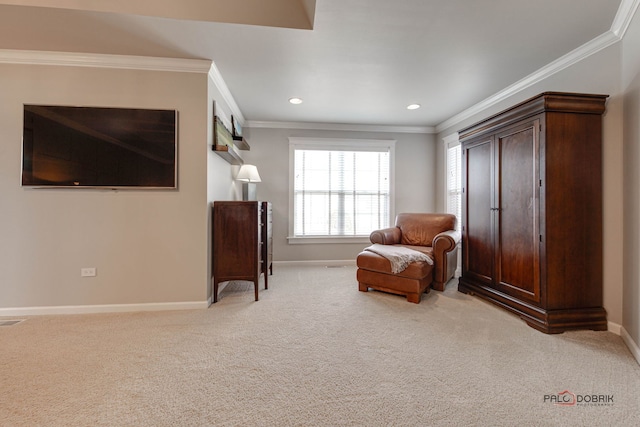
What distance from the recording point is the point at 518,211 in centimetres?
253

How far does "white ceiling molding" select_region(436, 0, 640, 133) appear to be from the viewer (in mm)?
1984

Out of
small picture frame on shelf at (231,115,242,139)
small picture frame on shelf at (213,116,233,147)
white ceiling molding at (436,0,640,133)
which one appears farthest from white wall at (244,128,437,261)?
small picture frame on shelf at (213,116,233,147)

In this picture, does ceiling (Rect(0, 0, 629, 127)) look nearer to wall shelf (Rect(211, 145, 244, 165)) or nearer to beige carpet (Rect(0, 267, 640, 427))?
wall shelf (Rect(211, 145, 244, 165))

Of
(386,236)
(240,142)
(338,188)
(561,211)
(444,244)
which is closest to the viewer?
(561,211)

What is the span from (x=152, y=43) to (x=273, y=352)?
2839 mm

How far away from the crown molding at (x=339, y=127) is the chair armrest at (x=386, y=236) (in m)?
1.98

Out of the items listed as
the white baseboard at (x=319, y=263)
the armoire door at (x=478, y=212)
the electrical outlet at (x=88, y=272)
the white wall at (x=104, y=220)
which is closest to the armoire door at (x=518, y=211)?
the armoire door at (x=478, y=212)

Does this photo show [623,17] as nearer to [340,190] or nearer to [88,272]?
[340,190]

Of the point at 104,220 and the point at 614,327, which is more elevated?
the point at 104,220

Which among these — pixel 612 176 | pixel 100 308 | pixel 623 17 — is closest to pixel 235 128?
pixel 100 308

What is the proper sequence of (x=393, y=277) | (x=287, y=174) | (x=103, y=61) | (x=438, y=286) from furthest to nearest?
(x=287, y=174), (x=438, y=286), (x=393, y=277), (x=103, y=61)

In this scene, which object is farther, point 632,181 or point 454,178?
point 454,178

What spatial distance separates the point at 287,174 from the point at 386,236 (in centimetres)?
204

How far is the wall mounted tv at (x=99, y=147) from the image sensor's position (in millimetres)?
2564
